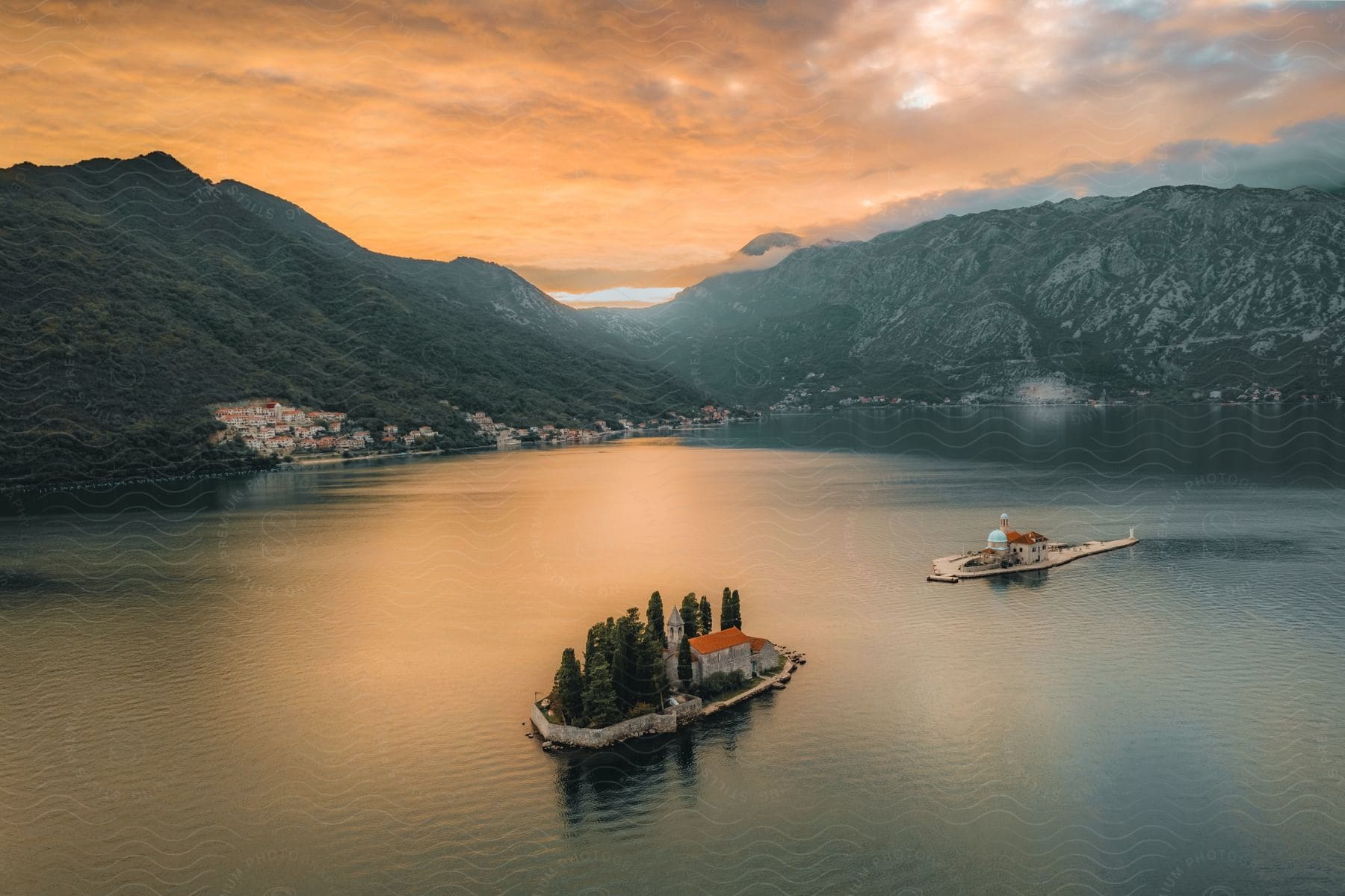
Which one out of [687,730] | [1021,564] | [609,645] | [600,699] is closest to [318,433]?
[1021,564]

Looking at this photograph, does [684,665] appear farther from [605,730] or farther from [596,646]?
[605,730]

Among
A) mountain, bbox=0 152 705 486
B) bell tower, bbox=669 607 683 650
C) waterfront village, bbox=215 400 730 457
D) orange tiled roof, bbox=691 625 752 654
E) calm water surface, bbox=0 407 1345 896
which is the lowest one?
calm water surface, bbox=0 407 1345 896

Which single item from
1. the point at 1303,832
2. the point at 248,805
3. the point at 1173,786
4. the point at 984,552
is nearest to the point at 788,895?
the point at 1173,786

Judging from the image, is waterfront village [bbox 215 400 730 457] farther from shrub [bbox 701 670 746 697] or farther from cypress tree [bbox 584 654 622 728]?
cypress tree [bbox 584 654 622 728]

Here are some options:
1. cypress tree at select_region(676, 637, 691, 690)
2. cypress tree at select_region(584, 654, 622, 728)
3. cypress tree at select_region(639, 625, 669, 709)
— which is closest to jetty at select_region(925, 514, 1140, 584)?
cypress tree at select_region(676, 637, 691, 690)

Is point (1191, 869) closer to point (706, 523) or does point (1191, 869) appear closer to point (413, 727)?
point (413, 727)

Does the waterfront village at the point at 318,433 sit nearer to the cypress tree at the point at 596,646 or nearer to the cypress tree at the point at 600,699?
the cypress tree at the point at 596,646

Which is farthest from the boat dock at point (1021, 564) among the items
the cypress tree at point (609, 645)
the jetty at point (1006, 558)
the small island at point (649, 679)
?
the cypress tree at point (609, 645)
